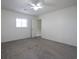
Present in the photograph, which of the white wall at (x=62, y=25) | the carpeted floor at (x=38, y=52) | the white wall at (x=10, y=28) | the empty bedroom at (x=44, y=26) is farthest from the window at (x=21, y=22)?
the carpeted floor at (x=38, y=52)

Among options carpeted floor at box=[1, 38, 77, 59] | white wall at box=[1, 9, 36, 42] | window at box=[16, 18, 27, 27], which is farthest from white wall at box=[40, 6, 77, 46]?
white wall at box=[1, 9, 36, 42]

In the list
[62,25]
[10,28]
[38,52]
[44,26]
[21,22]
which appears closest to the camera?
[38,52]

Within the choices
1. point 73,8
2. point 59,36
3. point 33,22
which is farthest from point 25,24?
point 73,8

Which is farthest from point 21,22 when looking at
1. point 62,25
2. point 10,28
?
point 62,25

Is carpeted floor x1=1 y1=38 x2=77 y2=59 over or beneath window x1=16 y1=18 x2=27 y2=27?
beneath

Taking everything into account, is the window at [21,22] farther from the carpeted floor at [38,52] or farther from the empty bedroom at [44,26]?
the carpeted floor at [38,52]

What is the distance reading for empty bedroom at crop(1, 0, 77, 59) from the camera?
3.33m

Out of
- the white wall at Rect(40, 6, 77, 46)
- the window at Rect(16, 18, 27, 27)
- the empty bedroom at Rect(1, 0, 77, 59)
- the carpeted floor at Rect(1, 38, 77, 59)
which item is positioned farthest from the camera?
the window at Rect(16, 18, 27, 27)

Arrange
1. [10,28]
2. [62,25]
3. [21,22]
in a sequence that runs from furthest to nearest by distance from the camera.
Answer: [21,22] < [10,28] < [62,25]

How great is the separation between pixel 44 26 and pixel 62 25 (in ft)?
6.86

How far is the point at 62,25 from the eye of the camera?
4.43 meters

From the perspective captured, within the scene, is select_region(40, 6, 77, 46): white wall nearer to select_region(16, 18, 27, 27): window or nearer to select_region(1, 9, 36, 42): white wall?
select_region(16, 18, 27, 27): window

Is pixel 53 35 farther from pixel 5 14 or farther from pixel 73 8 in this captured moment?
pixel 5 14

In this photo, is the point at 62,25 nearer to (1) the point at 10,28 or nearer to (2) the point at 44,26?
(2) the point at 44,26
